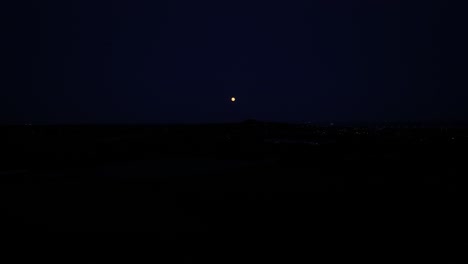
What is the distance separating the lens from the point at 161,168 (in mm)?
15445

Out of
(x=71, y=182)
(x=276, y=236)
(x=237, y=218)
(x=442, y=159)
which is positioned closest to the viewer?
(x=276, y=236)

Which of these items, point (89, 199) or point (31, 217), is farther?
point (89, 199)

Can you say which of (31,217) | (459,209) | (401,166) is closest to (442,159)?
(401,166)

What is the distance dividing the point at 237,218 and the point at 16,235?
→ 15.1 feet

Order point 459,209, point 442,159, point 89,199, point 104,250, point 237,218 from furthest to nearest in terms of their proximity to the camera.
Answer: point 442,159
point 89,199
point 459,209
point 237,218
point 104,250

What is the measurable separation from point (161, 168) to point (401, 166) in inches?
449

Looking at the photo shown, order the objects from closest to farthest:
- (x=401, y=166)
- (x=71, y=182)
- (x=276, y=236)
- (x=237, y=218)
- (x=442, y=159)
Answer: (x=276, y=236), (x=237, y=218), (x=71, y=182), (x=401, y=166), (x=442, y=159)

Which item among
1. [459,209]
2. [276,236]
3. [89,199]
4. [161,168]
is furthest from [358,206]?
[161,168]

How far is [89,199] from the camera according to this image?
9539 mm

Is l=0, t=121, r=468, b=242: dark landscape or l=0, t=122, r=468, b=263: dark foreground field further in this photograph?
l=0, t=121, r=468, b=242: dark landscape

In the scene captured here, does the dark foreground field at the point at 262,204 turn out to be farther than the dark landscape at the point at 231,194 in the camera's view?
No

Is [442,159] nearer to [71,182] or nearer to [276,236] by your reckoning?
[276,236]

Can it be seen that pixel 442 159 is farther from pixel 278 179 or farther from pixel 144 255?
pixel 144 255

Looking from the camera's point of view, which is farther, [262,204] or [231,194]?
[231,194]
